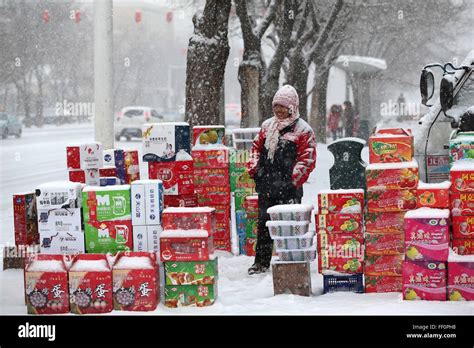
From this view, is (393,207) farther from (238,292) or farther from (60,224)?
(60,224)

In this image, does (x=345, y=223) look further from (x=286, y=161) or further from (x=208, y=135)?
(x=208, y=135)

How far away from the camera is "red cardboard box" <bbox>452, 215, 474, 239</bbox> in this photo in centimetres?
823

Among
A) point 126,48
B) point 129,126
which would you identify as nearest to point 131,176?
point 129,126

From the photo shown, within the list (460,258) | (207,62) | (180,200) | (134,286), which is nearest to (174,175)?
(180,200)

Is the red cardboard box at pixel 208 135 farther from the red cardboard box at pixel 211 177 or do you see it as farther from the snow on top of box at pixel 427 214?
the snow on top of box at pixel 427 214

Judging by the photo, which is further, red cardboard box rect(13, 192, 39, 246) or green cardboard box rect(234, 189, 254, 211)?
green cardboard box rect(234, 189, 254, 211)

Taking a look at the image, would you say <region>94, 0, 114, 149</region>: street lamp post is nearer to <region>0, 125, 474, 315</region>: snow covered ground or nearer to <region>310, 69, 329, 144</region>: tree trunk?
<region>0, 125, 474, 315</region>: snow covered ground

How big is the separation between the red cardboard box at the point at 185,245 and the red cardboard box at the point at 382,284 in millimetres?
1672

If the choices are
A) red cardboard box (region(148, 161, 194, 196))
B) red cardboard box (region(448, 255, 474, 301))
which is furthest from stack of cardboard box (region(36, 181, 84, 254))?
red cardboard box (region(448, 255, 474, 301))

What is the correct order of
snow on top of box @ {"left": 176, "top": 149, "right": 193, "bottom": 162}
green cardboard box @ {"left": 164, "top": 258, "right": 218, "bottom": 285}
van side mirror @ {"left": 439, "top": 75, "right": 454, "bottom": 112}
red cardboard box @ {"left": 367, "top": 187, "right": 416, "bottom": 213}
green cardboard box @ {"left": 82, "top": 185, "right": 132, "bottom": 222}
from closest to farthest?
green cardboard box @ {"left": 164, "top": 258, "right": 218, "bottom": 285} < green cardboard box @ {"left": 82, "top": 185, "right": 132, "bottom": 222} < red cardboard box @ {"left": 367, "top": 187, "right": 416, "bottom": 213} < van side mirror @ {"left": 439, "top": 75, "right": 454, "bottom": 112} < snow on top of box @ {"left": 176, "top": 149, "right": 193, "bottom": 162}

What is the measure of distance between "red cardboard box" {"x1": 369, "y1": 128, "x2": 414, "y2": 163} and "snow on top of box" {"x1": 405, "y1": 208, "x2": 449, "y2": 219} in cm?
65

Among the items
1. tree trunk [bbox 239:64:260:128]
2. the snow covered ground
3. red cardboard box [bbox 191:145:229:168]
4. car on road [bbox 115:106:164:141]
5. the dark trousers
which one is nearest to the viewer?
the snow covered ground

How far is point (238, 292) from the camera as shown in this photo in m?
8.81

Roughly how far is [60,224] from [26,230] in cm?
170
